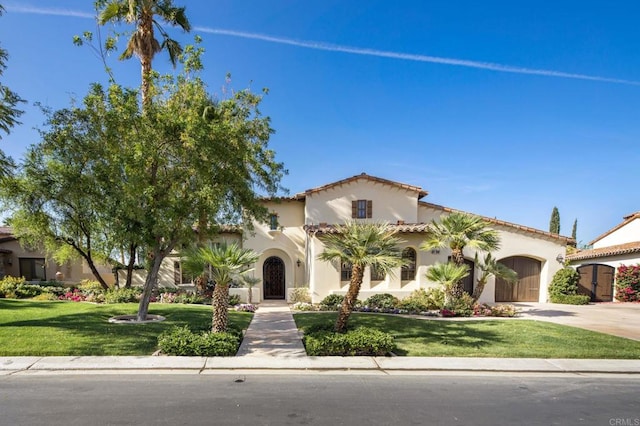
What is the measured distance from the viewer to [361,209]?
19219 mm

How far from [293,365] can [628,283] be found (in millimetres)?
21588

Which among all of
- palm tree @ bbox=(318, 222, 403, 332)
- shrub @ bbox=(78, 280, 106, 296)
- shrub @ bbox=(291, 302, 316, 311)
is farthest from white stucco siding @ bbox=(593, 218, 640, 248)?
shrub @ bbox=(78, 280, 106, 296)

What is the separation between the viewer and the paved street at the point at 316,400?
5039 millimetres

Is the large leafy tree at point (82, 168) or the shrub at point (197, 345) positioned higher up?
the large leafy tree at point (82, 168)

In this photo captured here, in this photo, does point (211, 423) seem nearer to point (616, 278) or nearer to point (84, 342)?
point (84, 342)

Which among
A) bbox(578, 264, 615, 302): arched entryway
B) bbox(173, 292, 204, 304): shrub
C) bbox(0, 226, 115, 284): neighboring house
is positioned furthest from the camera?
bbox(0, 226, 115, 284): neighboring house

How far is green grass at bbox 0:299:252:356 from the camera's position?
813 cm

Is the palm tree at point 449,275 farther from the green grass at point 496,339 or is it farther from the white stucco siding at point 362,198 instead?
the white stucco siding at point 362,198

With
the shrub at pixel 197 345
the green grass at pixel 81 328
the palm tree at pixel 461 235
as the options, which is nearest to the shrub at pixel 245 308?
the green grass at pixel 81 328

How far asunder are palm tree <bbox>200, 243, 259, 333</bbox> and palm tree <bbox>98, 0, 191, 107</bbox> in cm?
751

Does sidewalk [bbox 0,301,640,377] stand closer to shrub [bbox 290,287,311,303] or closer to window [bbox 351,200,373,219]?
shrub [bbox 290,287,311,303]

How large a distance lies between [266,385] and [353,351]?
268 centimetres

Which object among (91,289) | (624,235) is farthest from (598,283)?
(91,289)

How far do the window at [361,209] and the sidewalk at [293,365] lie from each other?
1142 centimetres
